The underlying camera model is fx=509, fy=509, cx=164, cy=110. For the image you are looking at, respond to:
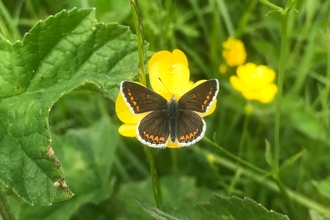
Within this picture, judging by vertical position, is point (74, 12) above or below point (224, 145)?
above

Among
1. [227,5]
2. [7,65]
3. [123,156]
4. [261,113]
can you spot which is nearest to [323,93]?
[261,113]

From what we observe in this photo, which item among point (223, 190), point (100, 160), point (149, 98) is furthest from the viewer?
point (223, 190)

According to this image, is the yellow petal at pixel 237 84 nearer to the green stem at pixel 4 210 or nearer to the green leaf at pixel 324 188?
the green leaf at pixel 324 188

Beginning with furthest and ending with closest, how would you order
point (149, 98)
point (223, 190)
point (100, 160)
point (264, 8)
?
point (264, 8)
point (223, 190)
point (100, 160)
point (149, 98)

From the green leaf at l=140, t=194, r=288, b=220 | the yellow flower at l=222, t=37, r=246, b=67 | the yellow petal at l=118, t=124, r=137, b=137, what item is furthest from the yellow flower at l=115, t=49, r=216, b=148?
the yellow flower at l=222, t=37, r=246, b=67

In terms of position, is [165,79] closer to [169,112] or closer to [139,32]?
[169,112]

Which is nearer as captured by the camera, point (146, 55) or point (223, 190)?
point (146, 55)

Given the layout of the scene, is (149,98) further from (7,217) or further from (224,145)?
(224,145)
